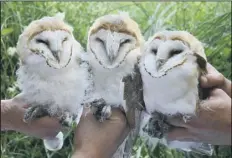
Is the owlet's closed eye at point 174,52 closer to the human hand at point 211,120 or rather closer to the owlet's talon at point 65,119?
the human hand at point 211,120

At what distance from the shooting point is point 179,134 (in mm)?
1276

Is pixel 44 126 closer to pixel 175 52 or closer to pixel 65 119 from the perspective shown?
pixel 65 119

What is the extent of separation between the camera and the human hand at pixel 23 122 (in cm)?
129

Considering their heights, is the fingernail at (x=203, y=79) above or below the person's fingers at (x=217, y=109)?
above

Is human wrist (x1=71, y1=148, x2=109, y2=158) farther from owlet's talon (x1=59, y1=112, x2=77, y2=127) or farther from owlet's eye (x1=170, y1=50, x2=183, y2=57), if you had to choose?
owlet's eye (x1=170, y1=50, x2=183, y2=57)

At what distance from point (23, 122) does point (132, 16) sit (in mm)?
1051

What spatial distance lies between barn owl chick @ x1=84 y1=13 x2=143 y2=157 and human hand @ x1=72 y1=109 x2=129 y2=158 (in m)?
0.02

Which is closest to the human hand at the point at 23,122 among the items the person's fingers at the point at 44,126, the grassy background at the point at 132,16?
the person's fingers at the point at 44,126

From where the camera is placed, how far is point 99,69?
1.25 m

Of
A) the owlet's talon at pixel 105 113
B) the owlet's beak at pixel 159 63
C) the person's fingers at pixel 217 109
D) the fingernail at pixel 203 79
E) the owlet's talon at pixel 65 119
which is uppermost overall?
the owlet's beak at pixel 159 63

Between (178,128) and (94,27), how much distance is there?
305 millimetres

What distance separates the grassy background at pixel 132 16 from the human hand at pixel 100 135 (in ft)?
2.13

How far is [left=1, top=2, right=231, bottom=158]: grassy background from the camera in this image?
212cm

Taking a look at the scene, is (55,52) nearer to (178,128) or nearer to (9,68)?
(178,128)
